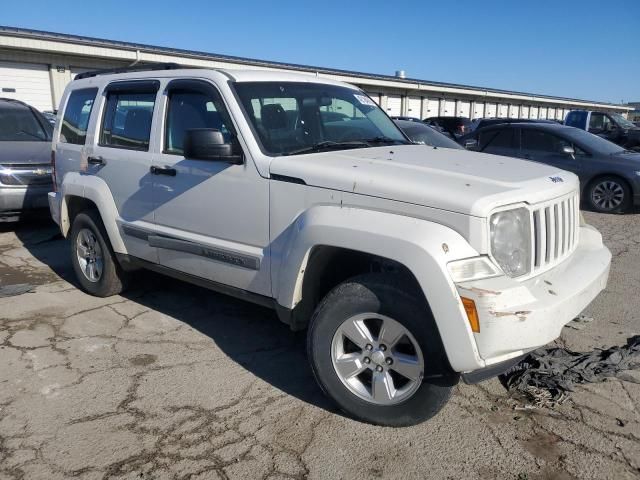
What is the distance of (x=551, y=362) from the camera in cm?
356

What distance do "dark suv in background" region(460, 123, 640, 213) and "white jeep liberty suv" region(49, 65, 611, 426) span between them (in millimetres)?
5797

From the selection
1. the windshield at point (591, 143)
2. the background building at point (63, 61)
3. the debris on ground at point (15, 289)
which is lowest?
the debris on ground at point (15, 289)

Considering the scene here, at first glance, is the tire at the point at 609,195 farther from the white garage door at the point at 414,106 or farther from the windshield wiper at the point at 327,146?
the white garage door at the point at 414,106

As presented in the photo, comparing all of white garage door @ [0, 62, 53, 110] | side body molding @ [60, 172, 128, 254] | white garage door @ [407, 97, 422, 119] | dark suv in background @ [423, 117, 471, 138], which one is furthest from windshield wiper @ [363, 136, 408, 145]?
white garage door @ [407, 97, 422, 119]

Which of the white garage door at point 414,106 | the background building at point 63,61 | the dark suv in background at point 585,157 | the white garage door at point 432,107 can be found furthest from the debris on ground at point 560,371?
the white garage door at point 432,107

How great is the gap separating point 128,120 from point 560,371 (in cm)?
373

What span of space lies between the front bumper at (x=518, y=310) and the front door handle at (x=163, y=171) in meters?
2.30

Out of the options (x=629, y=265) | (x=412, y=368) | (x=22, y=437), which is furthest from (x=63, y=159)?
(x=629, y=265)

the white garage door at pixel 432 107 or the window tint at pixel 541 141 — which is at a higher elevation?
the white garage door at pixel 432 107

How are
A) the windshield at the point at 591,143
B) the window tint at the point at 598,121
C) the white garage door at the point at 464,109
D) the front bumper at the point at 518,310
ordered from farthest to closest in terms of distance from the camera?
the white garage door at the point at 464,109, the window tint at the point at 598,121, the windshield at the point at 591,143, the front bumper at the point at 518,310

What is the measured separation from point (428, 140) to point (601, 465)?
255 inches

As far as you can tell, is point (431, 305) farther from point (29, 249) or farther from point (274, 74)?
point (29, 249)

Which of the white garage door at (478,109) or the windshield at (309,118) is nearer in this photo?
the windshield at (309,118)

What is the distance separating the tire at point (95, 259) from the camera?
15.9 ft
